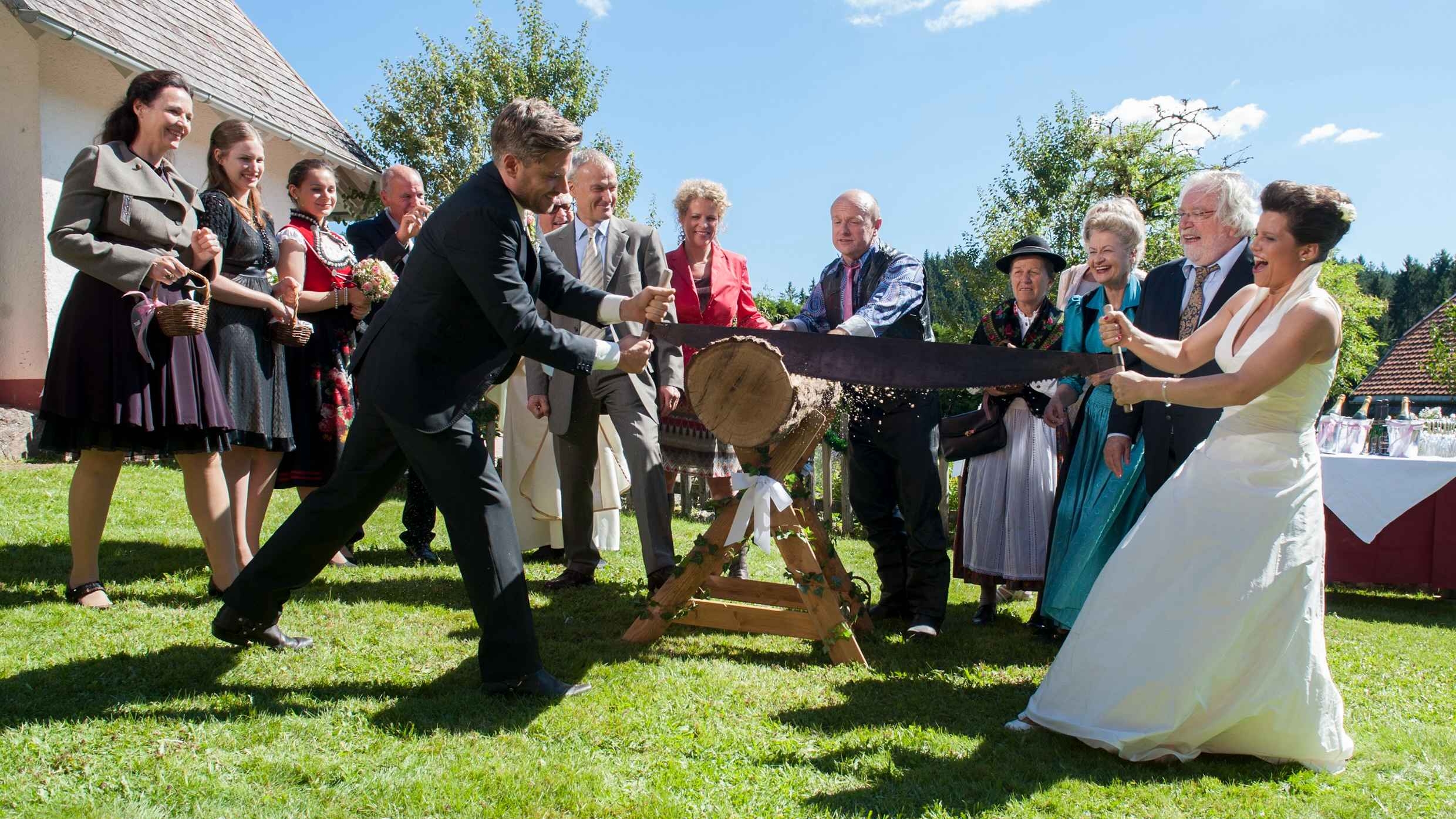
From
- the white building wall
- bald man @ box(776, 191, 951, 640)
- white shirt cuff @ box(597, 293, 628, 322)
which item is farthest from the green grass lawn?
the white building wall

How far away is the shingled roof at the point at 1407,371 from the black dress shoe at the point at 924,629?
4495 cm

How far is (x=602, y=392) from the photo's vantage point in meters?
5.35

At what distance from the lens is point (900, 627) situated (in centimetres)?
509

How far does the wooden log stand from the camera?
4.03 m

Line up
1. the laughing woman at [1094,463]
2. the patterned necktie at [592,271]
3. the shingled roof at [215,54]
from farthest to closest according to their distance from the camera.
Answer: the shingled roof at [215,54] → the patterned necktie at [592,271] → the laughing woman at [1094,463]

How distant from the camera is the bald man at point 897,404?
15.8 feet

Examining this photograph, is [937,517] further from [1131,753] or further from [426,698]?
[426,698]

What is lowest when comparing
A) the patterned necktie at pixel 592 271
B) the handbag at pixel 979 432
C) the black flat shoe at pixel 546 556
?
the black flat shoe at pixel 546 556

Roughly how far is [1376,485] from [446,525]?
719cm

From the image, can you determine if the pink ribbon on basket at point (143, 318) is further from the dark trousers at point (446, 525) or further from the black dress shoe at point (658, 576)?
the black dress shoe at point (658, 576)

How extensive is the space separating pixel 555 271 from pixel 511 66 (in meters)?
20.0

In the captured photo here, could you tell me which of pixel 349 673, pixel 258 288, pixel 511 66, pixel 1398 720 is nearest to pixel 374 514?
pixel 258 288

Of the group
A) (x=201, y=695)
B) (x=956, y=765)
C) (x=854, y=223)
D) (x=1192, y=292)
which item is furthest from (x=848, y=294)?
(x=201, y=695)

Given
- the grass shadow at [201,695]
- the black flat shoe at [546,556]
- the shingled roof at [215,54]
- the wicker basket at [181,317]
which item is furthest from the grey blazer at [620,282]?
the shingled roof at [215,54]
